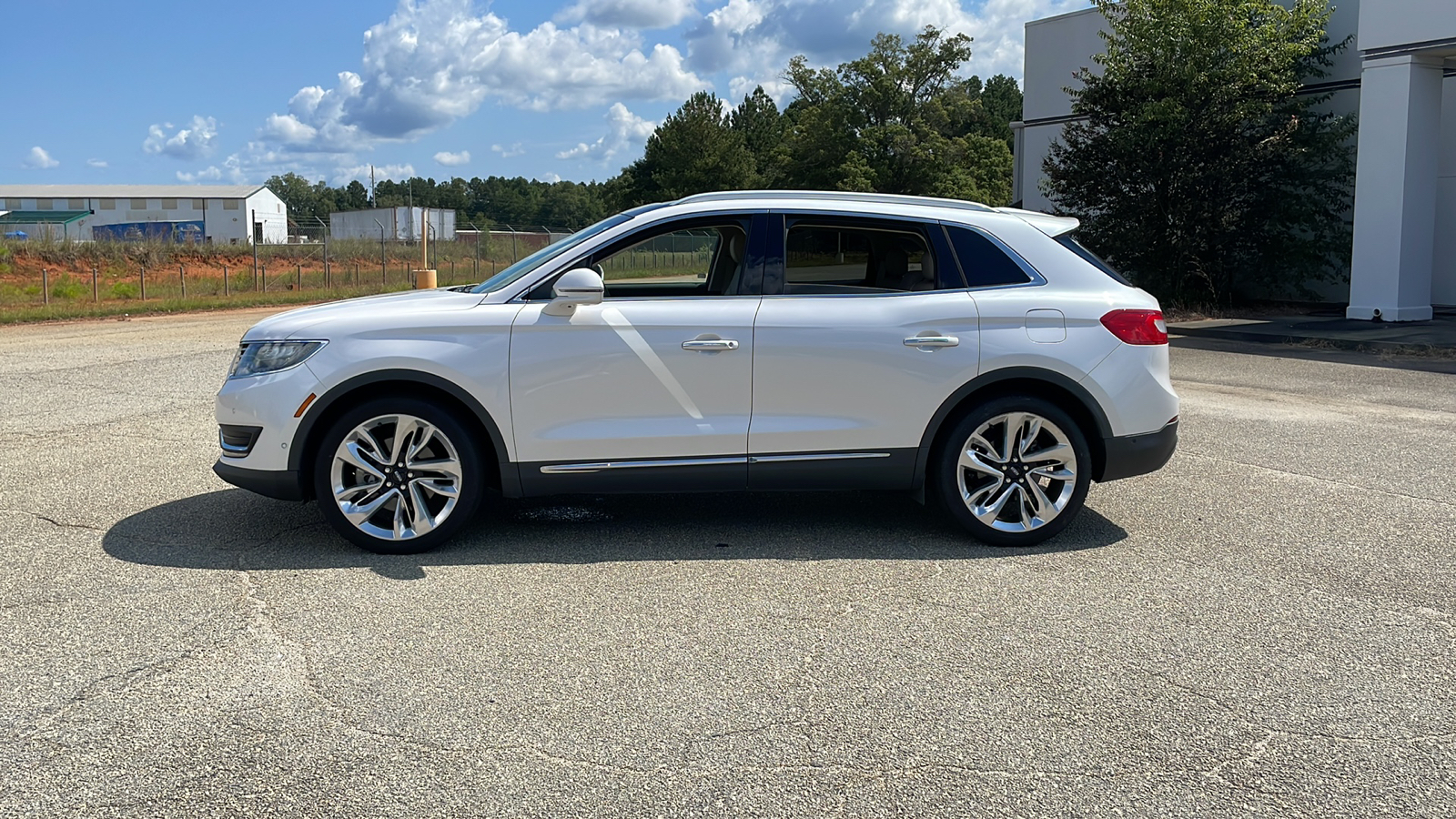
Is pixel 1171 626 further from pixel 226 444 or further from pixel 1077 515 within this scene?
pixel 226 444

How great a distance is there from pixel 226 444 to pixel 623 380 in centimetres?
193

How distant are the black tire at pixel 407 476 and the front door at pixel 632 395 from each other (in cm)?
28

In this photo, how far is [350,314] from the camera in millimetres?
5613

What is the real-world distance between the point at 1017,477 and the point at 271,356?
3.65m

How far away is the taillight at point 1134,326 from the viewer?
5.78m

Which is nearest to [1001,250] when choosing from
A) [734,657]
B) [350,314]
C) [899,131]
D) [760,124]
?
[734,657]

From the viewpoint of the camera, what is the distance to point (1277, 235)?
2084 centimetres

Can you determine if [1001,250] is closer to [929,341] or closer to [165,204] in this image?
[929,341]

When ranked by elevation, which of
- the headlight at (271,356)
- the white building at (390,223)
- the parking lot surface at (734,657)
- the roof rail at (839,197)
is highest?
the white building at (390,223)

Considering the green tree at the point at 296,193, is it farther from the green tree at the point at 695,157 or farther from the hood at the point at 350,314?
the hood at the point at 350,314

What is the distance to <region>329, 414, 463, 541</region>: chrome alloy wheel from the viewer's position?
5.49m

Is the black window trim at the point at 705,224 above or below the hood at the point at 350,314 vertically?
above

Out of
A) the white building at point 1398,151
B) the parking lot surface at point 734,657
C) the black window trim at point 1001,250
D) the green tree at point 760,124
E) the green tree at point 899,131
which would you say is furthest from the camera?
the green tree at point 760,124

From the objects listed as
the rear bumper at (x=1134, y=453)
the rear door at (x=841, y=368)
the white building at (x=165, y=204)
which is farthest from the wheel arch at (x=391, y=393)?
the white building at (x=165, y=204)
